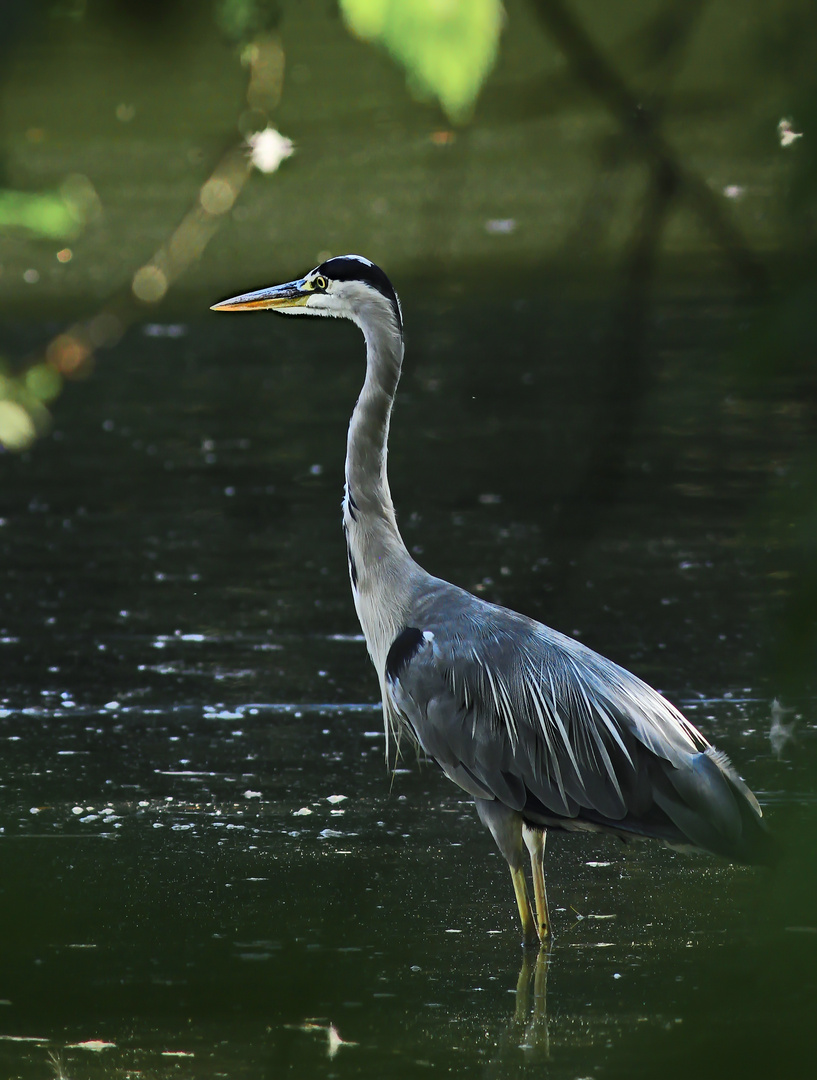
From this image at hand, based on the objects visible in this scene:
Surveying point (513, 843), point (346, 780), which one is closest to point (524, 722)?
point (513, 843)

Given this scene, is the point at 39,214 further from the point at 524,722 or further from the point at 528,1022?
the point at 524,722

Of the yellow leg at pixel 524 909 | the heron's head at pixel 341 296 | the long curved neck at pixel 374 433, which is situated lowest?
the yellow leg at pixel 524 909

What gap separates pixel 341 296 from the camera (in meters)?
5.40

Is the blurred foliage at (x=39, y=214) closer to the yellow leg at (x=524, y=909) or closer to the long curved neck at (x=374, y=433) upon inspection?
the yellow leg at (x=524, y=909)

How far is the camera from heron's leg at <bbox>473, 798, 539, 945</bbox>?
4.57 meters

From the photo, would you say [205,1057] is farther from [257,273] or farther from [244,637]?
[257,273]

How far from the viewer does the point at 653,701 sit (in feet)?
15.6

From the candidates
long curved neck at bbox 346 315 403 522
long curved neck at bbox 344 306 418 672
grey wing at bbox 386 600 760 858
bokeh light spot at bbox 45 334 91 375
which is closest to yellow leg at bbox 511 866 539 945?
grey wing at bbox 386 600 760 858

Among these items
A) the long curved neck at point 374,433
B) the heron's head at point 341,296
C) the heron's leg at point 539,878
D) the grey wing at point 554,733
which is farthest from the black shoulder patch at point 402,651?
the heron's head at point 341,296

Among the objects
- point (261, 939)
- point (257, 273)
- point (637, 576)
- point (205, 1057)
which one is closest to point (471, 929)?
point (261, 939)

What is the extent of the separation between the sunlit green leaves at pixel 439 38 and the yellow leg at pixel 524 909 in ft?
11.3

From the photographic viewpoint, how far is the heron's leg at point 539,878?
4574 millimetres

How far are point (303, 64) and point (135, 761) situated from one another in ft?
16.9

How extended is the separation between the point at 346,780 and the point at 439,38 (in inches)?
195
